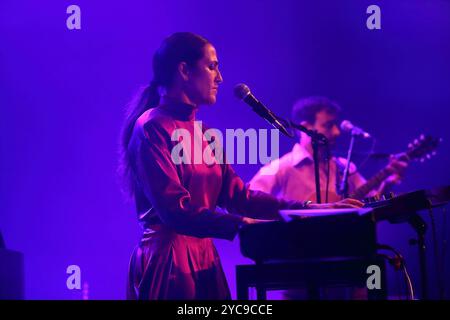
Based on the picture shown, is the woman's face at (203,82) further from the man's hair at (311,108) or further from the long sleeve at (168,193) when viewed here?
the man's hair at (311,108)

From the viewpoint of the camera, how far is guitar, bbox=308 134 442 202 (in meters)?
4.28

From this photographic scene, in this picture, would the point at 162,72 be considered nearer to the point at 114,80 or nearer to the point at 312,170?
the point at 114,80

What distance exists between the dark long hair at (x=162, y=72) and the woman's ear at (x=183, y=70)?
16 millimetres

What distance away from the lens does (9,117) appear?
13.6 ft

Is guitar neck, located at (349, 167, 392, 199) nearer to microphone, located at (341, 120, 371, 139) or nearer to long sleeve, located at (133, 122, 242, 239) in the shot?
microphone, located at (341, 120, 371, 139)

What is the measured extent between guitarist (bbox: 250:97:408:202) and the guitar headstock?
0.12m

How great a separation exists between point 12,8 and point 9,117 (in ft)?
2.12

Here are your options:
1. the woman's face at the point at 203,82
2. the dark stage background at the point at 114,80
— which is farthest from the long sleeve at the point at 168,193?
the dark stage background at the point at 114,80

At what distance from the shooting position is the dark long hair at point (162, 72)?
3557 mm

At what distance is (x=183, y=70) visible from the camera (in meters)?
3.55

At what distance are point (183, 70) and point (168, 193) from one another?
27.2 inches

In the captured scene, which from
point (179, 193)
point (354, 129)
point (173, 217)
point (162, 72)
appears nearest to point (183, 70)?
point (162, 72)
